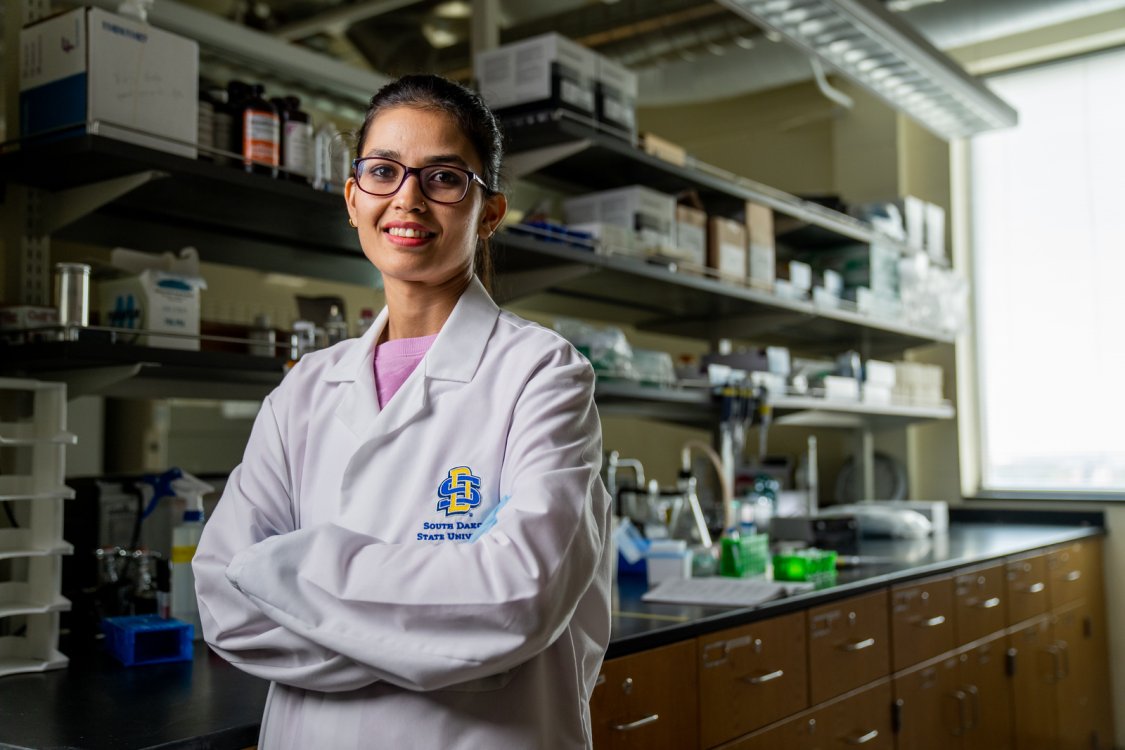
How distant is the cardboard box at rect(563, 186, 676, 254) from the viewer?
2854 mm

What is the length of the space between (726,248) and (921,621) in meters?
1.20

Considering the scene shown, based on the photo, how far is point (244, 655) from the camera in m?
1.07

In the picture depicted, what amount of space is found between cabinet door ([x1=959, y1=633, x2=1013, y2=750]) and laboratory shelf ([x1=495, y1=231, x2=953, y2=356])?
1197 millimetres

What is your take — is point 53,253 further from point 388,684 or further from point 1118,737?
point 1118,737

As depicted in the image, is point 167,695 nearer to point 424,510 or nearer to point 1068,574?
point 424,510

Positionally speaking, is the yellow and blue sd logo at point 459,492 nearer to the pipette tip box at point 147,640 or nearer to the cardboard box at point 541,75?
the pipette tip box at point 147,640

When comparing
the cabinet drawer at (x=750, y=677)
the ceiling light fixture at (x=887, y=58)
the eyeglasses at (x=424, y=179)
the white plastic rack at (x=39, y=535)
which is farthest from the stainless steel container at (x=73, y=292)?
the ceiling light fixture at (x=887, y=58)

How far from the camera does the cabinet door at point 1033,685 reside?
3.47 m

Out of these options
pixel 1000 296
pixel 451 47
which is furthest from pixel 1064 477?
pixel 451 47

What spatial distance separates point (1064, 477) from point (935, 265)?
3.40ft

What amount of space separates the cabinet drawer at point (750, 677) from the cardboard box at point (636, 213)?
1097 millimetres

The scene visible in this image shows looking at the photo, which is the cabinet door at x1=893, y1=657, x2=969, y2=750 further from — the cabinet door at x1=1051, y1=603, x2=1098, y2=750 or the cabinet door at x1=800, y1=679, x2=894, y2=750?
the cabinet door at x1=1051, y1=603, x2=1098, y2=750

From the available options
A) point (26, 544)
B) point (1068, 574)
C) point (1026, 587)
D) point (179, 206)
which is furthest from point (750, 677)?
point (1068, 574)

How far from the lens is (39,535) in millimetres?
1604
